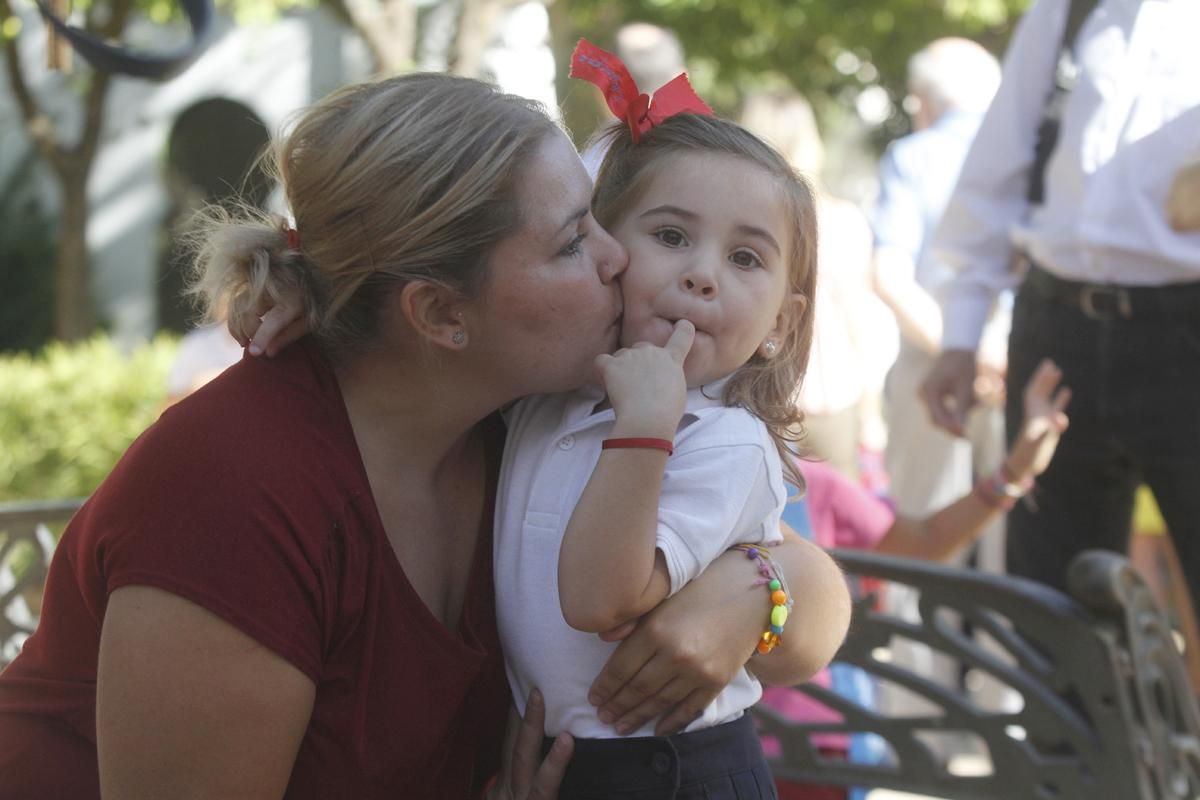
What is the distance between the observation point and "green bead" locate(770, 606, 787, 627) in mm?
1944

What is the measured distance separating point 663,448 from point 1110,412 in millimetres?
1483

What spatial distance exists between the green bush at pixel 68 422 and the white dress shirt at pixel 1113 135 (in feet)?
19.0

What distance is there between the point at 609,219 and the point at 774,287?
9.8 inches

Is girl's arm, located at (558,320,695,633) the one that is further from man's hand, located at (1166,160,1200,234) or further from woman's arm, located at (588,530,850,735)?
man's hand, located at (1166,160,1200,234)

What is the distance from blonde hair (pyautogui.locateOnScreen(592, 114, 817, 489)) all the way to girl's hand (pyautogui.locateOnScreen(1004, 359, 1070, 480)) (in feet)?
3.21

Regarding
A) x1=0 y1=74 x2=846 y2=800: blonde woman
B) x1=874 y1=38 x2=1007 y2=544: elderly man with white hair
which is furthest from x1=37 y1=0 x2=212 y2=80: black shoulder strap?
x1=874 y1=38 x2=1007 y2=544: elderly man with white hair

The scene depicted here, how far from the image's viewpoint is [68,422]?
826cm

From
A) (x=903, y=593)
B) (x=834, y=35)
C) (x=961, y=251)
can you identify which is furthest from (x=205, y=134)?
(x=961, y=251)

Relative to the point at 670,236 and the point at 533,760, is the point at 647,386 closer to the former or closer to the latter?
the point at 670,236

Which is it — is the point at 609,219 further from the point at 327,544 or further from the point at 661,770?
the point at 661,770

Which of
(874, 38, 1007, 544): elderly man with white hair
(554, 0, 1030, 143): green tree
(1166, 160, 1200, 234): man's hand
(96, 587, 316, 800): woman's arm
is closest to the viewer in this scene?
(96, 587, 316, 800): woman's arm

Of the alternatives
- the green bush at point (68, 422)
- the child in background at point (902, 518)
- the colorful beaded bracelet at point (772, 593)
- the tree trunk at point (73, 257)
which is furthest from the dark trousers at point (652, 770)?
the tree trunk at point (73, 257)

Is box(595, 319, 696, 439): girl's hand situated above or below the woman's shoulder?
above

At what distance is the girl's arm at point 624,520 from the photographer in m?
1.74
